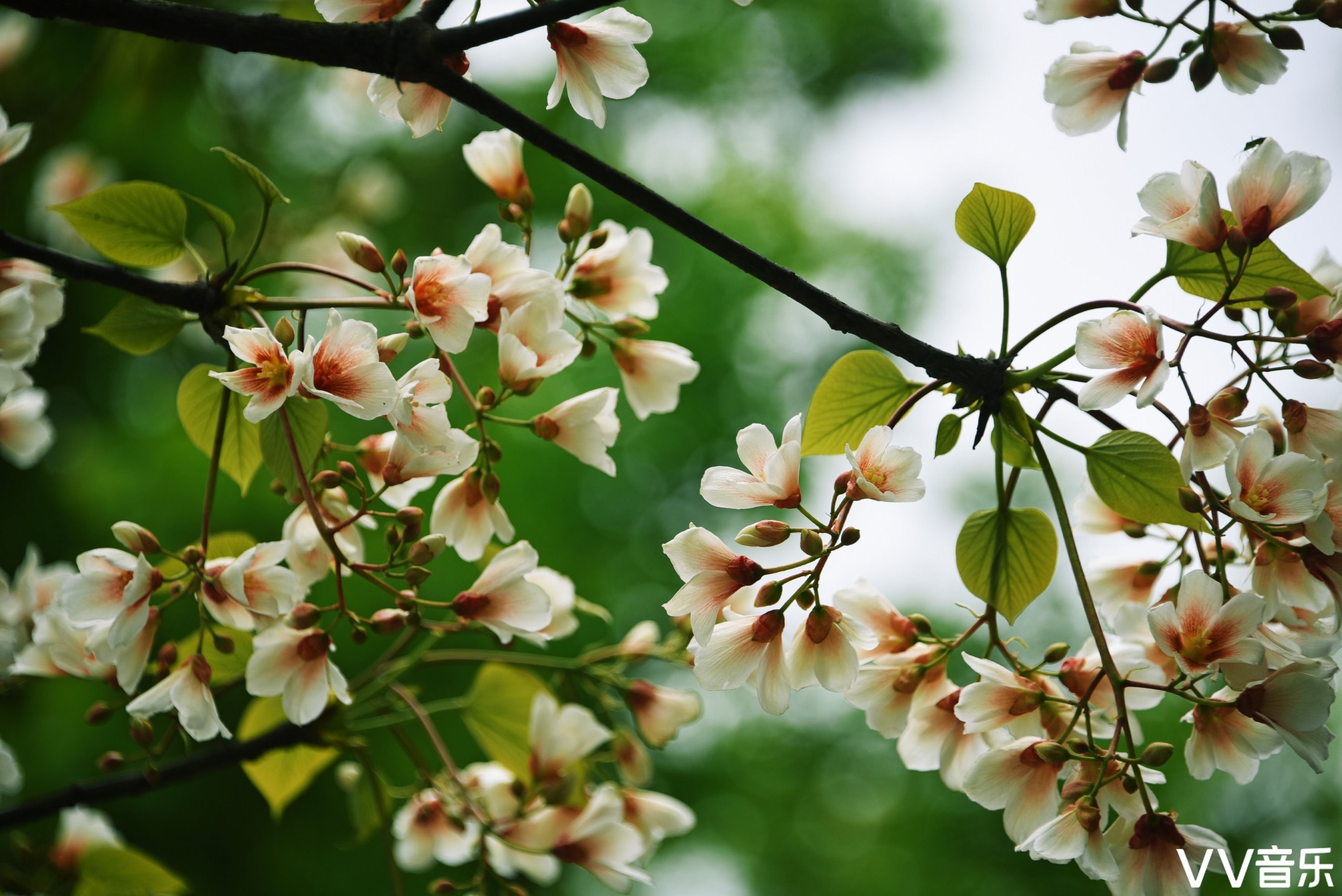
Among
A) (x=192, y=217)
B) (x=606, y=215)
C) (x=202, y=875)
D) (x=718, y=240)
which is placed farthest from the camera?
(x=606, y=215)

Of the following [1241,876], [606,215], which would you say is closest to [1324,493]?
[1241,876]

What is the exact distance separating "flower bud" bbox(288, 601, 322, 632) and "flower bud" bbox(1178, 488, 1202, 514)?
1.17 feet

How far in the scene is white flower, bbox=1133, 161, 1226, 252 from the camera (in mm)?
368

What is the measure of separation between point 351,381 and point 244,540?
0.18 metres

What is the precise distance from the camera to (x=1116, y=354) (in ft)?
1.22

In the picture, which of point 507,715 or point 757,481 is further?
point 507,715

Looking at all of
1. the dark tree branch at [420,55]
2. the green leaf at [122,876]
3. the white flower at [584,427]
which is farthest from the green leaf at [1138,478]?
the green leaf at [122,876]

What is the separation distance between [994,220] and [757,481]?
0.54 ft

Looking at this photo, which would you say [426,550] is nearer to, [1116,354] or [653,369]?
[653,369]

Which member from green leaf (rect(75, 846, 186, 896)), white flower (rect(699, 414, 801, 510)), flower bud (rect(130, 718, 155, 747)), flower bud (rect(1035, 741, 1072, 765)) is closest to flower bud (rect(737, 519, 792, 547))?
white flower (rect(699, 414, 801, 510))

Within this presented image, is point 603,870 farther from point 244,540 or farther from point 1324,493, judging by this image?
point 1324,493

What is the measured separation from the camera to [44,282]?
56 centimetres

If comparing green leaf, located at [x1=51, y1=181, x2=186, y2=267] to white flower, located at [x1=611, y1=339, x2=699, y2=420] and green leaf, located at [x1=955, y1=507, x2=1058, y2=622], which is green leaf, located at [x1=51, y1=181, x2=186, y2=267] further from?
green leaf, located at [x1=955, y1=507, x2=1058, y2=622]

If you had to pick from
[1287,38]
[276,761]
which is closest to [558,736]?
[276,761]
